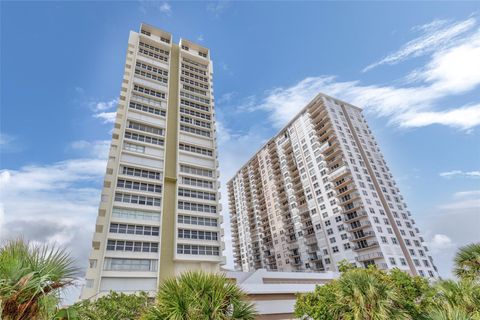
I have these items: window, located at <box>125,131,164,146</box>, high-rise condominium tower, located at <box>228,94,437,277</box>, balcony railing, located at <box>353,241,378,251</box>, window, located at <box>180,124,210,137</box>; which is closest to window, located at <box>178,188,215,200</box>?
window, located at <box>125,131,164,146</box>

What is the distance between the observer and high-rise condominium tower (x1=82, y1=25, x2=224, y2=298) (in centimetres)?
3316

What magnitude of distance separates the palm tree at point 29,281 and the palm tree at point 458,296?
15897 millimetres

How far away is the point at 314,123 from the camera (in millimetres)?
80062

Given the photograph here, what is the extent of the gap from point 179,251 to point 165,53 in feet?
131

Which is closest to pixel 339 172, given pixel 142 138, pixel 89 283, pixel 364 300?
pixel 142 138

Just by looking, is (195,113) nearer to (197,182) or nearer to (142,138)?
(142,138)

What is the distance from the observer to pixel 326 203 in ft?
230

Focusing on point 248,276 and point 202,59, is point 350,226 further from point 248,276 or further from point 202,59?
point 202,59

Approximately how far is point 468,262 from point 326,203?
52381 mm

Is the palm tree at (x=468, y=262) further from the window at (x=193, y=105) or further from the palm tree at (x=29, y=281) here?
the window at (x=193, y=105)

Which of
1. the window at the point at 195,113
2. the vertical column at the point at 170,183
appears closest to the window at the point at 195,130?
the vertical column at the point at 170,183

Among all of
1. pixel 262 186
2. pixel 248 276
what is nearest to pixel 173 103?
pixel 248 276

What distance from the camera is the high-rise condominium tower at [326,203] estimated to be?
2334 inches

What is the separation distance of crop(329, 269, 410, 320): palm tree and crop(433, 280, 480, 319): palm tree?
234 centimetres
